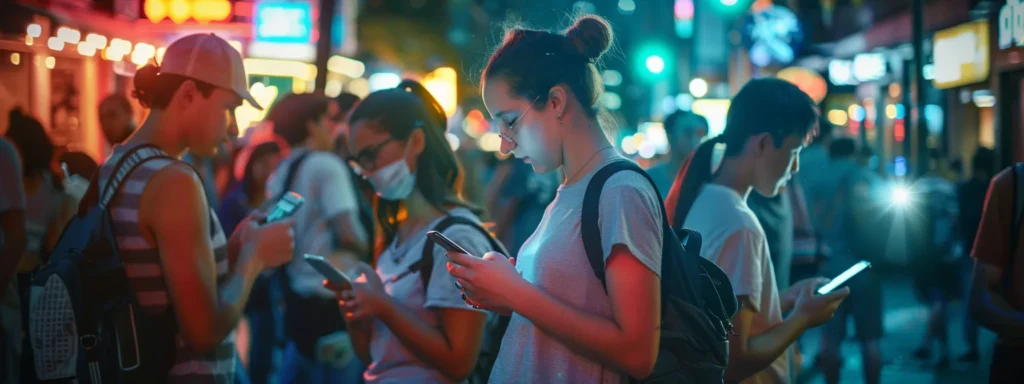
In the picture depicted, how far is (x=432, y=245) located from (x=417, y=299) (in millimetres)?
210

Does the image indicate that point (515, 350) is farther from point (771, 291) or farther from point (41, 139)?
point (41, 139)

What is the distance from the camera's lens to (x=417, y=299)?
366 cm

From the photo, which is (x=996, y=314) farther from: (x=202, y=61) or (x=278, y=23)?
(x=278, y=23)

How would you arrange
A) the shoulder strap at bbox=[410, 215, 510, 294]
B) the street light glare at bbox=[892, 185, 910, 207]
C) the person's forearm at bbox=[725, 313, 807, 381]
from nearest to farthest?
the person's forearm at bbox=[725, 313, 807, 381]
the shoulder strap at bbox=[410, 215, 510, 294]
the street light glare at bbox=[892, 185, 910, 207]

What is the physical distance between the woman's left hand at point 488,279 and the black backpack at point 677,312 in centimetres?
21

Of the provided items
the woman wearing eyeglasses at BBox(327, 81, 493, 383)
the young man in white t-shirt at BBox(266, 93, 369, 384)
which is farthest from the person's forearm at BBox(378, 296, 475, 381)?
the young man in white t-shirt at BBox(266, 93, 369, 384)

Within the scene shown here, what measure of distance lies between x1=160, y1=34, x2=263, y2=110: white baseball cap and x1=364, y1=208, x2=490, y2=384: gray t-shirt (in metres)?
0.92

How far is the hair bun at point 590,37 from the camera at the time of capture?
9.00 feet

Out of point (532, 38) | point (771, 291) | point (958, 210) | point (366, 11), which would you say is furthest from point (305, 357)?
point (366, 11)

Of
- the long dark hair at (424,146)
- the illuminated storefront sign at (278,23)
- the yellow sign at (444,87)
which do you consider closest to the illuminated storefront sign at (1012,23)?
the long dark hair at (424,146)

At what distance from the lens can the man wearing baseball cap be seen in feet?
11.0

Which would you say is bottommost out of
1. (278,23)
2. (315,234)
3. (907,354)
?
(907,354)

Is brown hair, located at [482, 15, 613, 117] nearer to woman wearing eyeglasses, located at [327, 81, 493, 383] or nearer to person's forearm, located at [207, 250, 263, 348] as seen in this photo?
woman wearing eyeglasses, located at [327, 81, 493, 383]

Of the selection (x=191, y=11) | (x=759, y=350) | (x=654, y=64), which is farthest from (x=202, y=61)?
(x=654, y=64)
